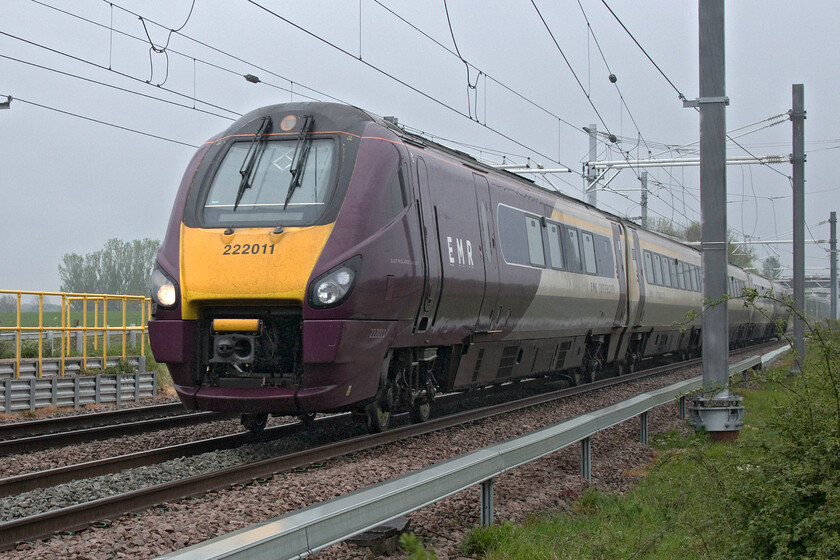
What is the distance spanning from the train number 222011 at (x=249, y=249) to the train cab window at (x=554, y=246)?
6.50 metres

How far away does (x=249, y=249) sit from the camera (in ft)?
28.2

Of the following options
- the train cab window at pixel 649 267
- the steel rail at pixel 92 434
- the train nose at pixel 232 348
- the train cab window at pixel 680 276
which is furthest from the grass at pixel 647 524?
the train cab window at pixel 680 276

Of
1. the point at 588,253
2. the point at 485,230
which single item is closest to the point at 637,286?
the point at 588,253

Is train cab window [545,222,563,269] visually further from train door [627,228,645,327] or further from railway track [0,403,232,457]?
railway track [0,403,232,457]

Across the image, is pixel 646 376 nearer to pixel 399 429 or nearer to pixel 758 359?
pixel 758 359

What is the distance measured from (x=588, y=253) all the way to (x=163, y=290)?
922 centimetres

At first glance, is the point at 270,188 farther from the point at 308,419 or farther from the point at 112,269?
the point at 112,269

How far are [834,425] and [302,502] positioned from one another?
3.48 metres

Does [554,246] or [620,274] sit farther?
[620,274]

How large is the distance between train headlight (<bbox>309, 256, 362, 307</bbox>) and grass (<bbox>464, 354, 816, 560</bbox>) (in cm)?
269

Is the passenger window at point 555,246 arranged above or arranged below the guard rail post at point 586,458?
above

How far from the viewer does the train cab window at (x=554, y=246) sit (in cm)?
1424

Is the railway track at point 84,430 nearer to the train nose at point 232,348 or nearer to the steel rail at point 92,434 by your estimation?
the steel rail at point 92,434

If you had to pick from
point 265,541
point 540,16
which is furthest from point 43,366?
point 265,541
